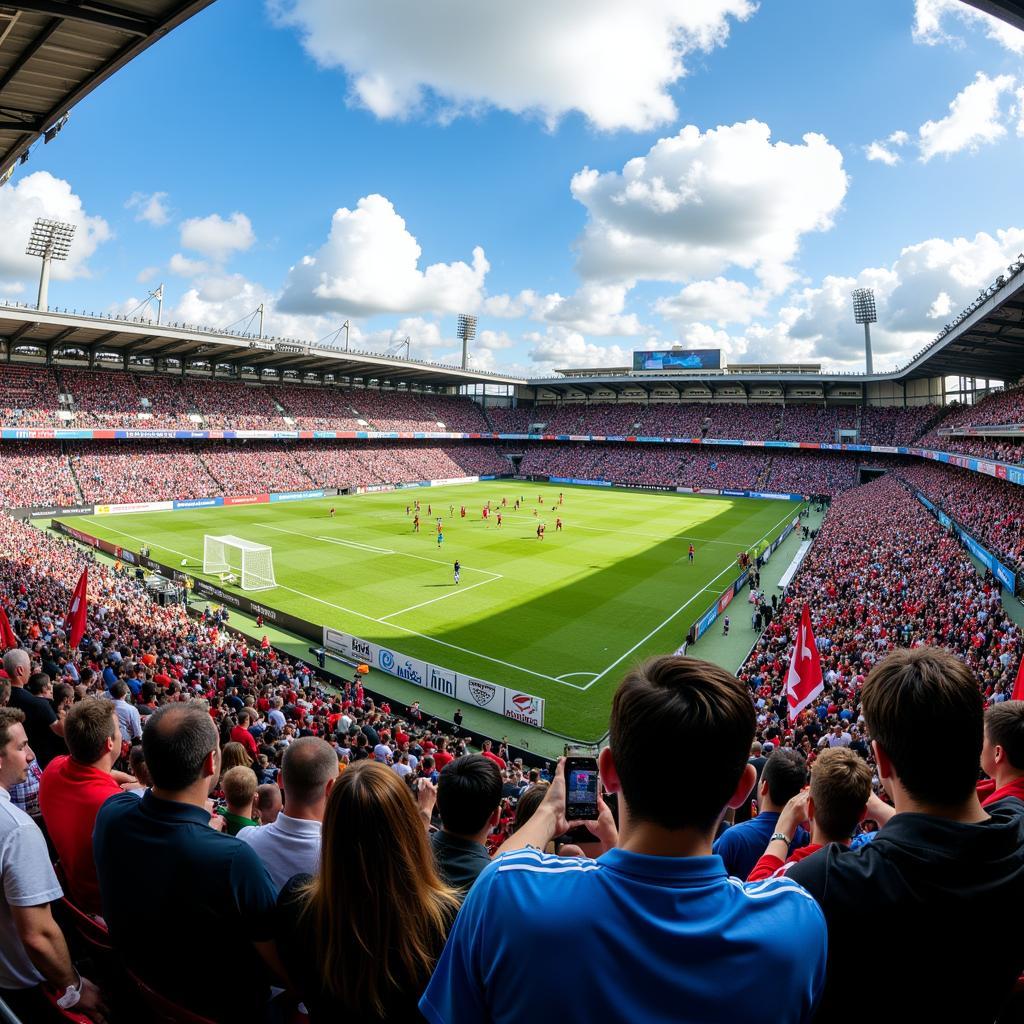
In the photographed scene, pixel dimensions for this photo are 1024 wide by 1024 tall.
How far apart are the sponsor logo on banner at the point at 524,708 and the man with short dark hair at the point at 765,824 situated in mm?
14771

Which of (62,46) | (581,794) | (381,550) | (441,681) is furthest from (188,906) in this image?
(381,550)

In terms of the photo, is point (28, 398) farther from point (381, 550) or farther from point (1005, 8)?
point (1005, 8)

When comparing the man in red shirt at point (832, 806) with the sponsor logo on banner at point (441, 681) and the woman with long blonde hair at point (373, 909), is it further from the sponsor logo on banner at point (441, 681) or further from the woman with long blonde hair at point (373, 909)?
the sponsor logo on banner at point (441, 681)

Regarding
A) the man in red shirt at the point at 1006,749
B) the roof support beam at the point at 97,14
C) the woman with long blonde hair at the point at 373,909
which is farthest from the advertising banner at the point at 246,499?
the man in red shirt at the point at 1006,749

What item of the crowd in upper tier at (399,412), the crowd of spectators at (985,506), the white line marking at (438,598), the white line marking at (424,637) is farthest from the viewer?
the crowd in upper tier at (399,412)

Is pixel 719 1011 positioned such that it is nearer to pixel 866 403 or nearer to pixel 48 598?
pixel 48 598

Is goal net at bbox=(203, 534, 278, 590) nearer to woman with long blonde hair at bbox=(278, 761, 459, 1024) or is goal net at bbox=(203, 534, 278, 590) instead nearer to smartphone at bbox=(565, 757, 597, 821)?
woman with long blonde hair at bbox=(278, 761, 459, 1024)

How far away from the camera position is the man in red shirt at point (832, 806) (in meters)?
2.93

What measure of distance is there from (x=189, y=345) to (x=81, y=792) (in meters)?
64.2

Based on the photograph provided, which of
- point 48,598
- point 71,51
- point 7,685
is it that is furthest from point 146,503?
point 7,685

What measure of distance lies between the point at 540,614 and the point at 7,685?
23150mm

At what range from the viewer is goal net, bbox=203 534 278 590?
31344 millimetres

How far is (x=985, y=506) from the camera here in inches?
Result: 1299

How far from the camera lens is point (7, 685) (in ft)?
21.0
